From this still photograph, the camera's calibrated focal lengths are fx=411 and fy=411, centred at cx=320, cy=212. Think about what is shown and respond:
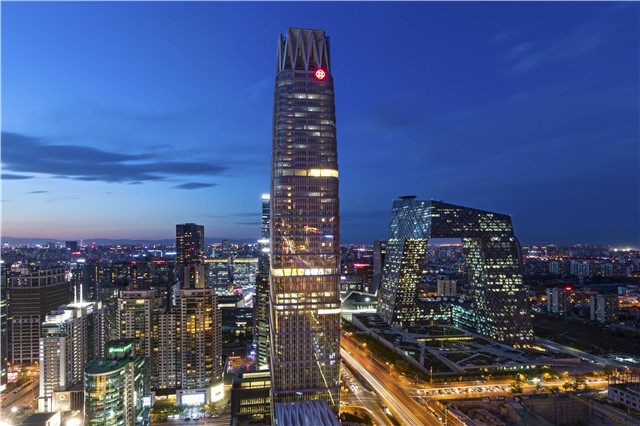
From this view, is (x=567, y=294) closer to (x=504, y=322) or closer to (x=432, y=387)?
(x=504, y=322)

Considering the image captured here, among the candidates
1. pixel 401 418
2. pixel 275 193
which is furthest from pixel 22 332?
pixel 401 418

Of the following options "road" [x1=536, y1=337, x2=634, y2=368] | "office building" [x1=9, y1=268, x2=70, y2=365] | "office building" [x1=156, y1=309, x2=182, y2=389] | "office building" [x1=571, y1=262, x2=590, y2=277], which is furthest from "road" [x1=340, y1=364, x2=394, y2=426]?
"office building" [x1=571, y1=262, x2=590, y2=277]

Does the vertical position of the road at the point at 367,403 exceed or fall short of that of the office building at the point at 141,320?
it falls short

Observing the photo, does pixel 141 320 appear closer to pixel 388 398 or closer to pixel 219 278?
pixel 388 398

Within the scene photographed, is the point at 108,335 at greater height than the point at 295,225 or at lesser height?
lesser

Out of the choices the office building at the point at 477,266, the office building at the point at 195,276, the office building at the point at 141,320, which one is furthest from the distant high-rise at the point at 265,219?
the office building at the point at 141,320

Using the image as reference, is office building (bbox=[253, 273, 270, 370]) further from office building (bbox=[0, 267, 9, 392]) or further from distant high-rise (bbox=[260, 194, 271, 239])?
office building (bbox=[0, 267, 9, 392])

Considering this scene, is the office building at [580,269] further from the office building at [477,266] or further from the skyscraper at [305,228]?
the skyscraper at [305,228]
